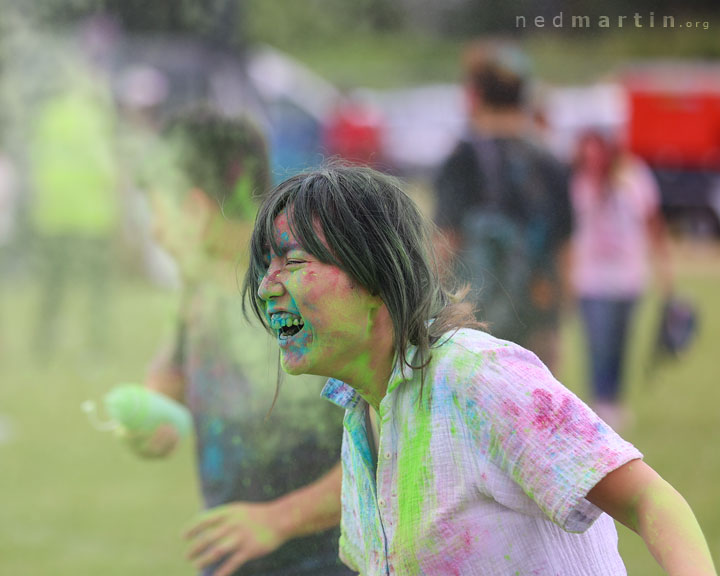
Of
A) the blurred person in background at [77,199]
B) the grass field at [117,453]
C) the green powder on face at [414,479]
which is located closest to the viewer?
the green powder on face at [414,479]

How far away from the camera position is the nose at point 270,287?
1.41 m

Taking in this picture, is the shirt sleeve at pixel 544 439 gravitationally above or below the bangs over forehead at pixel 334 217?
below

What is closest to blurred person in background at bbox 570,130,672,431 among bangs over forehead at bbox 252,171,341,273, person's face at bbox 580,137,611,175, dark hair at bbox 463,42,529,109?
person's face at bbox 580,137,611,175

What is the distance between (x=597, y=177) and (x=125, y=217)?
3.32 metres

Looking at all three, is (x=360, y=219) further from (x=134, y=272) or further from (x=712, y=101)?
(x=712, y=101)

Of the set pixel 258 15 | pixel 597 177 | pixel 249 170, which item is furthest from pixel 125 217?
pixel 249 170

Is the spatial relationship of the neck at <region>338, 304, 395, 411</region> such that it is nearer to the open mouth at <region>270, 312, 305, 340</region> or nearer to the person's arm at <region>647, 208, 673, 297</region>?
the open mouth at <region>270, 312, 305, 340</region>

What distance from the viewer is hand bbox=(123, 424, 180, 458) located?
200 cm

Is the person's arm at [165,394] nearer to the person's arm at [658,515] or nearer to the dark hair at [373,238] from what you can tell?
the dark hair at [373,238]

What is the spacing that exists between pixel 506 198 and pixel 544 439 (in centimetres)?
272

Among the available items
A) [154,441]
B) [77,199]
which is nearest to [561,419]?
[154,441]

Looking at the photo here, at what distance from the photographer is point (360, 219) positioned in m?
1.38

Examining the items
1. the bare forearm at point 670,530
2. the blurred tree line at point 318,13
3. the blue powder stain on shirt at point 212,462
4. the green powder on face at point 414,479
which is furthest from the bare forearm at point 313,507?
the blurred tree line at point 318,13

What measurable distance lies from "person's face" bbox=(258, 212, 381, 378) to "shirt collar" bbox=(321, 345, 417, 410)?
0.18 ft
